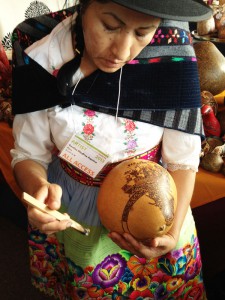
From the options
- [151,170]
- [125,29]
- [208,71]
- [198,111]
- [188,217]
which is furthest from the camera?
[208,71]

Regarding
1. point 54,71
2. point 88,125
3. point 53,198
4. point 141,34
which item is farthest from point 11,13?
point 53,198

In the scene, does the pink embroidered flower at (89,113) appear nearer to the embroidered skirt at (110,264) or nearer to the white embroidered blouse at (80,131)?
the white embroidered blouse at (80,131)

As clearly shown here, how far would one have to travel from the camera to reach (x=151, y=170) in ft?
2.60

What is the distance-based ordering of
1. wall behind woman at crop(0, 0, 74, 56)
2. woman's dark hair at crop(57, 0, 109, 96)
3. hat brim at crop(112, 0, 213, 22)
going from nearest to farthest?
1. hat brim at crop(112, 0, 213, 22)
2. woman's dark hair at crop(57, 0, 109, 96)
3. wall behind woman at crop(0, 0, 74, 56)

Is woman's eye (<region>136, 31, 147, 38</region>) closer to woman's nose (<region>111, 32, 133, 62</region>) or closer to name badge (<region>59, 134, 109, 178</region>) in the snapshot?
woman's nose (<region>111, 32, 133, 62</region>)

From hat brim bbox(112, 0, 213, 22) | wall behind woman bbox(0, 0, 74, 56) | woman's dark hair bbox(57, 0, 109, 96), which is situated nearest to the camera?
hat brim bbox(112, 0, 213, 22)

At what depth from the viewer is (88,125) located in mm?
887

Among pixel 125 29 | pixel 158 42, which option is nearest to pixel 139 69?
pixel 158 42

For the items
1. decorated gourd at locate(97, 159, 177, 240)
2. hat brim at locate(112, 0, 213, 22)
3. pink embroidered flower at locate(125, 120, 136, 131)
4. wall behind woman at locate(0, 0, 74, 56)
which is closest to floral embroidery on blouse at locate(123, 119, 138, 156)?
pink embroidered flower at locate(125, 120, 136, 131)

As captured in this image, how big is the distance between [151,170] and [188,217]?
33cm

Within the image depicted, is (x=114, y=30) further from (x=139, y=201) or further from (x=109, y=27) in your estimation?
(x=139, y=201)

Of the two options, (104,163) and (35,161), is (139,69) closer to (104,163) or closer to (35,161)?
(104,163)

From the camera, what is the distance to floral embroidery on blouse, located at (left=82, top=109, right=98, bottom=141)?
89 cm

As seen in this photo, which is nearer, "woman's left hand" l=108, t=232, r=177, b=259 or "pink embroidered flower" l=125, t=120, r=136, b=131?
"woman's left hand" l=108, t=232, r=177, b=259
